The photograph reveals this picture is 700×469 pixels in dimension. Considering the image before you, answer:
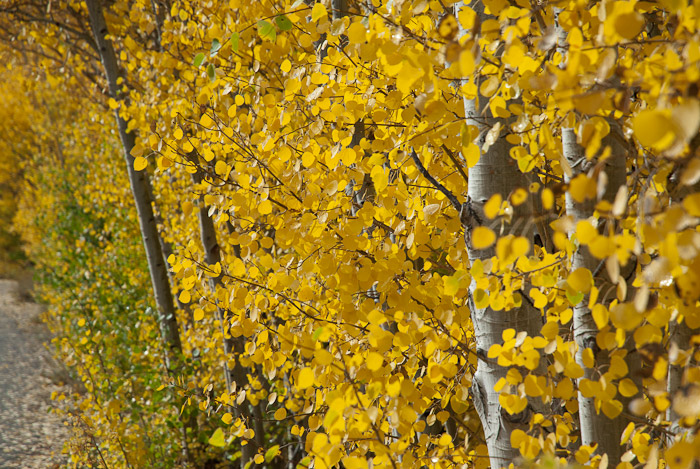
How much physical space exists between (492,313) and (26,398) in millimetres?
8288

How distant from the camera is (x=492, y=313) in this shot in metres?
1.43

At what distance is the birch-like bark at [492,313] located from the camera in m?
1.38

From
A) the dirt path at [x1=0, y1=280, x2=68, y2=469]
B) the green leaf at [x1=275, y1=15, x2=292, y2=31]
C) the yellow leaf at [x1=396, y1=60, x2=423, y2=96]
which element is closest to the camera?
the yellow leaf at [x1=396, y1=60, x2=423, y2=96]

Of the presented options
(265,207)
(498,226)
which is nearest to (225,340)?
(265,207)

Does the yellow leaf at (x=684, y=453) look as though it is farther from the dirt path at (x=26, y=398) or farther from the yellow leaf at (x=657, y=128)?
the dirt path at (x=26, y=398)

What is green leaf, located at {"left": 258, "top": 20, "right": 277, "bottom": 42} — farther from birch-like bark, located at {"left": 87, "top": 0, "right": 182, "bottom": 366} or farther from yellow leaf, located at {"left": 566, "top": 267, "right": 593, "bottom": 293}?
birch-like bark, located at {"left": 87, "top": 0, "right": 182, "bottom": 366}

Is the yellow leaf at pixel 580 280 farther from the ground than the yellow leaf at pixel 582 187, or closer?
closer

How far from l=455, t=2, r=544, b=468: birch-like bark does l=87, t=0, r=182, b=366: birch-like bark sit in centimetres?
337

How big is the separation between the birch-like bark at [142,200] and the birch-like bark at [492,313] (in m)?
3.37

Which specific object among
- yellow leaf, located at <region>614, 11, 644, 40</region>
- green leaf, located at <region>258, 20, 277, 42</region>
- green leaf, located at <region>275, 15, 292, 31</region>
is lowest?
yellow leaf, located at <region>614, 11, 644, 40</region>

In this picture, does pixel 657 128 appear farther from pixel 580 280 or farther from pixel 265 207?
pixel 265 207

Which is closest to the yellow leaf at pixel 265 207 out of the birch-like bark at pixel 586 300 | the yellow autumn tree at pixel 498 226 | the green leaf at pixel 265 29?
the yellow autumn tree at pixel 498 226

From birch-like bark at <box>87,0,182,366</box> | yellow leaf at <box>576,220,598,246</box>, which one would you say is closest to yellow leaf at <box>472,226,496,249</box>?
yellow leaf at <box>576,220,598,246</box>

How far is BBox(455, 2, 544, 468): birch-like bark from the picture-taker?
1383 mm
